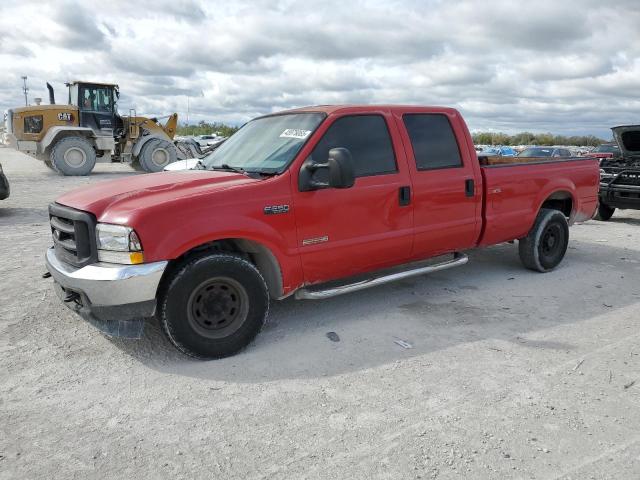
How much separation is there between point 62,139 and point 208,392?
16.8 meters

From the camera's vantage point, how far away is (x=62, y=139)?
17.6m

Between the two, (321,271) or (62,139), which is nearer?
(321,271)

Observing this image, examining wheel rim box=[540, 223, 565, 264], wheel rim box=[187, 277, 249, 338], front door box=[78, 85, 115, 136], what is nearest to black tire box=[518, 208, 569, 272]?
wheel rim box=[540, 223, 565, 264]

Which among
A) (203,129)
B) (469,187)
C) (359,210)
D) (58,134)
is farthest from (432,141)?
(203,129)

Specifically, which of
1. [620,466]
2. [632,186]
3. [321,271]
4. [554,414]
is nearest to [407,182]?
Answer: [321,271]

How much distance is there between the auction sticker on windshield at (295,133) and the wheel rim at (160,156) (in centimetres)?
1547

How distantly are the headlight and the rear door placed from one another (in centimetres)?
252

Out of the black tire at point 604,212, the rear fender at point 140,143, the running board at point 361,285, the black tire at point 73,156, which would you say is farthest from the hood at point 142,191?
the rear fender at point 140,143

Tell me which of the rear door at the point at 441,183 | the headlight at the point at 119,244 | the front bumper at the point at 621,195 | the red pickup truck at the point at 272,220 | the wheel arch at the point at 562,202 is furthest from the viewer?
the front bumper at the point at 621,195

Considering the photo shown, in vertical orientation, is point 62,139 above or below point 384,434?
above

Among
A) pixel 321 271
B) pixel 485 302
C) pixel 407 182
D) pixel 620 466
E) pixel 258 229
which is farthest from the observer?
pixel 485 302

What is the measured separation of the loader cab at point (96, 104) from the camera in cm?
1839

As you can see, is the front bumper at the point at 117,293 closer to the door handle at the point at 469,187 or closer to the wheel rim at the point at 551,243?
the door handle at the point at 469,187

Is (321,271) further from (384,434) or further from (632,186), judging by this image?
(632,186)
